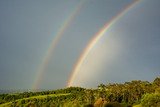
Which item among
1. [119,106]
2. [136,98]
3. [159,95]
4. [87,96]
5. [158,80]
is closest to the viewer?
[119,106]

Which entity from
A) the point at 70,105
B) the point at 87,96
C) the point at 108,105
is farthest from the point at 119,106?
the point at 70,105

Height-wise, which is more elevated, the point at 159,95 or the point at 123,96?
the point at 123,96

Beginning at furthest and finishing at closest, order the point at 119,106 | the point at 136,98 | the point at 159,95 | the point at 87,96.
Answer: the point at 87,96
the point at 136,98
the point at 159,95
the point at 119,106

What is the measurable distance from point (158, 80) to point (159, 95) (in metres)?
79.8

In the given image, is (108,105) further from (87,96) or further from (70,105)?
(70,105)

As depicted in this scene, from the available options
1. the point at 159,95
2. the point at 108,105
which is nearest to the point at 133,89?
the point at 159,95

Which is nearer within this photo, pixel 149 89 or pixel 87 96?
pixel 149 89

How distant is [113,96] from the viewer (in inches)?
6663

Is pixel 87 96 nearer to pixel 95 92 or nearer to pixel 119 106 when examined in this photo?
pixel 95 92

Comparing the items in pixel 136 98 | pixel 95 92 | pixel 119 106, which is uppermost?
pixel 95 92

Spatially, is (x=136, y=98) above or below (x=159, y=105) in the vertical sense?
above

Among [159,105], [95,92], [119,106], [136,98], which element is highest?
[95,92]

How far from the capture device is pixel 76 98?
197m

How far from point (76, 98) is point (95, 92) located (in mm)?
17432
